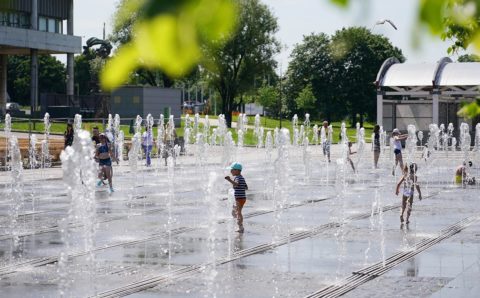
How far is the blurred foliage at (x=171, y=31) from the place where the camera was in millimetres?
1531

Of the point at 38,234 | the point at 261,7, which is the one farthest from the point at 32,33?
the point at 38,234

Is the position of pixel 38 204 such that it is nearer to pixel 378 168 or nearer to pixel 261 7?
pixel 378 168

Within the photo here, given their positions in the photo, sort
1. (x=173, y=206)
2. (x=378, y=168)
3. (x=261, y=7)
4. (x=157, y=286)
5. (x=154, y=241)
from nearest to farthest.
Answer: (x=157, y=286) < (x=154, y=241) < (x=173, y=206) < (x=378, y=168) < (x=261, y=7)

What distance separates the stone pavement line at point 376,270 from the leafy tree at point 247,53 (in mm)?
66920

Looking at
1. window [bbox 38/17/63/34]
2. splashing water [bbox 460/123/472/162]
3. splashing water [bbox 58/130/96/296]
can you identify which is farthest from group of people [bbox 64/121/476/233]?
window [bbox 38/17/63/34]

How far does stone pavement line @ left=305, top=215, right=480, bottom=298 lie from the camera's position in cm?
1016

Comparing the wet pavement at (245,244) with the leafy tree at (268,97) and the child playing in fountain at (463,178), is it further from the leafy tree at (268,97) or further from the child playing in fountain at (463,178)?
the leafy tree at (268,97)

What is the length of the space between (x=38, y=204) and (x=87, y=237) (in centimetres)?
667

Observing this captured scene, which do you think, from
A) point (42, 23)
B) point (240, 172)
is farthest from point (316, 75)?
point (240, 172)

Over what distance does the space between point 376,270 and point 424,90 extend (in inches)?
1756

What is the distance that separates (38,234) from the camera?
1555 centimetres

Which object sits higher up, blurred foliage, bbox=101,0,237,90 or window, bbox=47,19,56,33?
window, bbox=47,19,56,33

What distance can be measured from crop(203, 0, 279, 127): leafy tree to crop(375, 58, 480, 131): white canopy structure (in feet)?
85.0

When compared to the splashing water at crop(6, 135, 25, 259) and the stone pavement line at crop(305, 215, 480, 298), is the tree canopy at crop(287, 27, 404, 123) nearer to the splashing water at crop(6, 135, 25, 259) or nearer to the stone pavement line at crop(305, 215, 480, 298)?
the splashing water at crop(6, 135, 25, 259)
